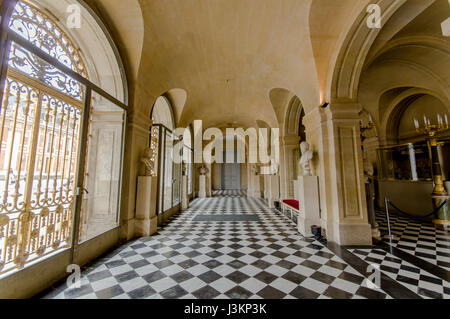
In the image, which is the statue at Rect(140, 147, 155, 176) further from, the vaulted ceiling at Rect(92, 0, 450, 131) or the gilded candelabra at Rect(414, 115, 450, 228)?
the gilded candelabra at Rect(414, 115, 450, 228)

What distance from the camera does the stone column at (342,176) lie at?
3395 mm

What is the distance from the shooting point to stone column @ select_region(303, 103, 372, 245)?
3395mm

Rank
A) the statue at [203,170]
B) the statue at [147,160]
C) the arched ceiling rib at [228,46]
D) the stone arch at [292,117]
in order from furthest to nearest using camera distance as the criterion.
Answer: the statue at [203,170] → the stone arch at [292,117] → the statue at [147,160] → the arched ceiling rib at [228,46]

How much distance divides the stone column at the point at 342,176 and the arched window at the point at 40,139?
456cm

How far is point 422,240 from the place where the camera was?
11.7 ft

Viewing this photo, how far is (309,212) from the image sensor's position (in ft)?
13.1

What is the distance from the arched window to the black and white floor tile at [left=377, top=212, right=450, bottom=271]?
Answer: 5.65 metres

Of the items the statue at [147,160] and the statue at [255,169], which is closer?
the statue at [147,160]

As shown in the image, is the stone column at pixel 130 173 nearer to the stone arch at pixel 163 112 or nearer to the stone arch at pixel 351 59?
the stone arch at pixel 163 112

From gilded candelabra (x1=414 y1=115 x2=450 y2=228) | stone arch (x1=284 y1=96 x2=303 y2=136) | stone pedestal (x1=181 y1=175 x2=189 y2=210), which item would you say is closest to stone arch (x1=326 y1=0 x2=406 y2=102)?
gilded candelabra (x1=414 y1=115 x2=450 y2=228)

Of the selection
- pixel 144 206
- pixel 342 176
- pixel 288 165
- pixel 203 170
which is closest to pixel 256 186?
pixel 203 170

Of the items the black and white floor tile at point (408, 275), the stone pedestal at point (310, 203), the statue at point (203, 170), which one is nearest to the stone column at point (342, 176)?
the stone pedestal at point (310, 203)
